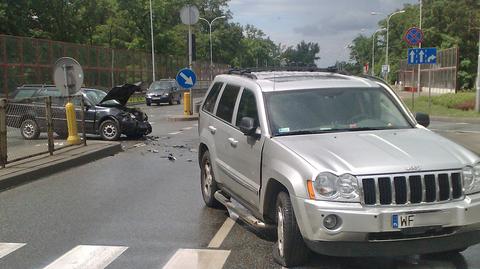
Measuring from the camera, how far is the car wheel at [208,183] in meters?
7.68

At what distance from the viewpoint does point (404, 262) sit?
17.5ft

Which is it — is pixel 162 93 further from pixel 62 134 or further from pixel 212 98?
pixel 212 98

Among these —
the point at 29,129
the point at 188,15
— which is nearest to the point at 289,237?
the point at 29,129

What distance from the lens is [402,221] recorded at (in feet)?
14.9

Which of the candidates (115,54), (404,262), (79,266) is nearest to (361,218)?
(404,262)

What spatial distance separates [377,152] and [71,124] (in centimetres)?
1051

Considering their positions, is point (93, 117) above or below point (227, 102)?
below

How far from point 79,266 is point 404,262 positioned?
3046 millimetres

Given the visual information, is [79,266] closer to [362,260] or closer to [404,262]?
[362,260]

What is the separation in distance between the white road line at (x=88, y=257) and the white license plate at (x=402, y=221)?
2720 mm

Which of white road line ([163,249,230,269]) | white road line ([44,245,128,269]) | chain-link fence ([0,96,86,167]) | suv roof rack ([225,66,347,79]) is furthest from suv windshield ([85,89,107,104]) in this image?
white road line ([163,249,230,269])

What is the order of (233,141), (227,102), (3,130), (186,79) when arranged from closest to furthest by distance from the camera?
(233,141)
(227,102)
(3,130)
(186,79)

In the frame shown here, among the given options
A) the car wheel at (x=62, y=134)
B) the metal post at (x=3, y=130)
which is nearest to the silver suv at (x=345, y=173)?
the metal post at (x=3, y=130)

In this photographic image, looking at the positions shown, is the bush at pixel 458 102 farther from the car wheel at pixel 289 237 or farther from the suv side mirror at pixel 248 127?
the car wheel at pixel 289 237
